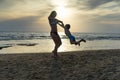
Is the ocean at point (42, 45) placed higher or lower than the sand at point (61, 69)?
lower

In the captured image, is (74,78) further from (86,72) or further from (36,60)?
(36,60)

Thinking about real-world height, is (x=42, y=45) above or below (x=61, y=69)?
below

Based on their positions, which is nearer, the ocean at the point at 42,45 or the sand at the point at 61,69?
the sand at the point at 61,69

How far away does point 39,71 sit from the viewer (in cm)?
944

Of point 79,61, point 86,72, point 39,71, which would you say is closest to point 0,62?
point 39,71

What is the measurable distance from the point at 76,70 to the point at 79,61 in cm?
157

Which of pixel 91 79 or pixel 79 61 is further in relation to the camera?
pixel 79 61

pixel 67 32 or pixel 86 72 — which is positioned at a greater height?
pixel 67 32

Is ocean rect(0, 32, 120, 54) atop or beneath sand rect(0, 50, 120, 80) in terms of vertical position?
beneath

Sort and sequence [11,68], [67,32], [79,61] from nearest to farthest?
[11,68] → [79,61] → [67,32]

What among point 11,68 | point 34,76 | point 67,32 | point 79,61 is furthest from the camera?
point 67,32

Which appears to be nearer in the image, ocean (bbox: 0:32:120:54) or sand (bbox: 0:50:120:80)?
sand (bbox: 0:50:120:80)

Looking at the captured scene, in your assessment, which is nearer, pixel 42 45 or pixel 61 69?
pixel 61 69

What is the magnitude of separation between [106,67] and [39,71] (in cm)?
249
